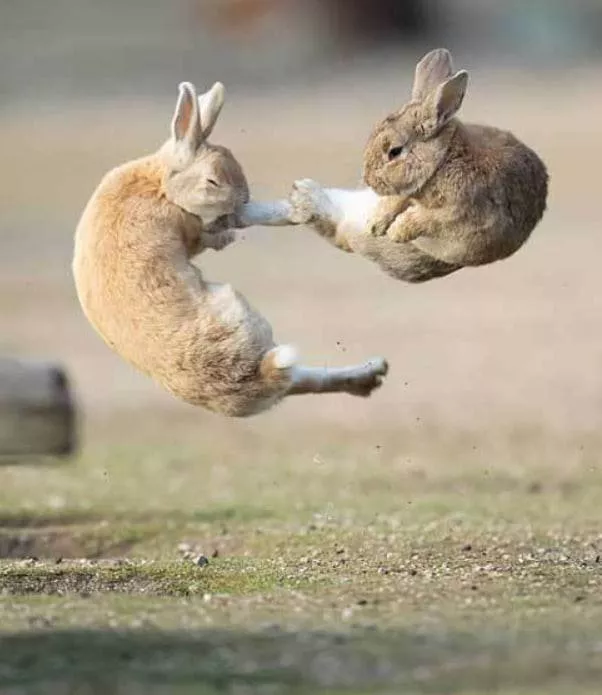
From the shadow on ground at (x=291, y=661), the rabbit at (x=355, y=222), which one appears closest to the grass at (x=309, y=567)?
the shadow on ground at (x=291, y=661)

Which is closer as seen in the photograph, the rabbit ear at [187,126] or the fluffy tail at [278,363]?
the fluffy tail at [278,363]

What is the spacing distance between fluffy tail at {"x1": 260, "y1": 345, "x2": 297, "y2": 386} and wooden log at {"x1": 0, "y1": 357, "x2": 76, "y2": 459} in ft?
7.65

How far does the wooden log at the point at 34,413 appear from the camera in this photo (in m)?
8.63

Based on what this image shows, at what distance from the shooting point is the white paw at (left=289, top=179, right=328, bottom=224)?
7.04 meters

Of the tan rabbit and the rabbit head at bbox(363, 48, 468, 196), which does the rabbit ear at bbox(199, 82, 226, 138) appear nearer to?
the tan rabbit

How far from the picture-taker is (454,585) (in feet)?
21.3

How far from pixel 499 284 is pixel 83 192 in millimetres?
5756

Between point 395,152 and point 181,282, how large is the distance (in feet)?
2.94

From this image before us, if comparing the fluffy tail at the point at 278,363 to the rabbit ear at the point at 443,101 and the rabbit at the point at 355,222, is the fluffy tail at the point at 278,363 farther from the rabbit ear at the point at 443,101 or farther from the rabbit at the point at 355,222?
the rabbit ear at the point at 443,101

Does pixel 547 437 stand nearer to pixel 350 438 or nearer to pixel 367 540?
pixel 350 438

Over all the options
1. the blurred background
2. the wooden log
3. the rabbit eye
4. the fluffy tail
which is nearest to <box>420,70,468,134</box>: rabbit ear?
the rabbit eye

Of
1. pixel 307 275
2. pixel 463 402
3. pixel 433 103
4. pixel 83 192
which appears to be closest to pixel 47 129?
pixel 83 192

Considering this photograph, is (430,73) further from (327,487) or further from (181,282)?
(327,487)

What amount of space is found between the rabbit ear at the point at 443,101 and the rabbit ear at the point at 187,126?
795 mm
